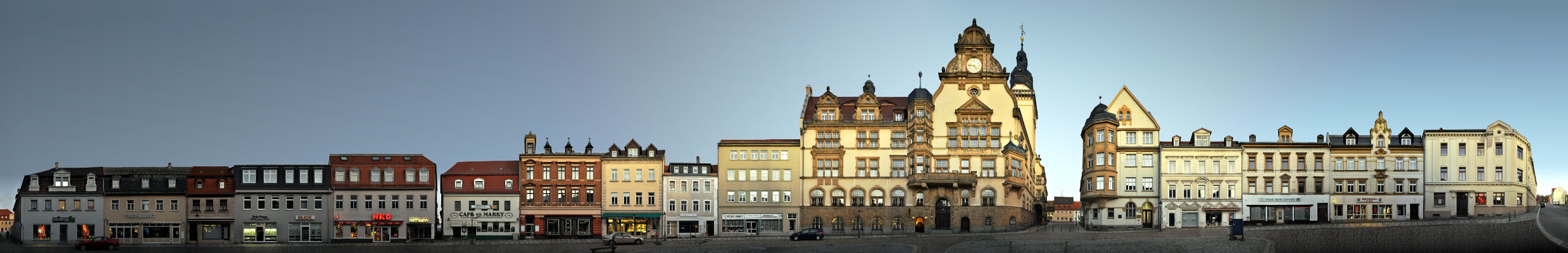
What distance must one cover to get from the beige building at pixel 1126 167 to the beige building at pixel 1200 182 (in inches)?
32.8

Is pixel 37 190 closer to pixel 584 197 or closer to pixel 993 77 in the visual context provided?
pixel 584 197

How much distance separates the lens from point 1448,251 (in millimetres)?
69312

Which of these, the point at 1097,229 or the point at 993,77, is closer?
the point at 1097,229

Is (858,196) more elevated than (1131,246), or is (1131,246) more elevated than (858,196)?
(858,196)

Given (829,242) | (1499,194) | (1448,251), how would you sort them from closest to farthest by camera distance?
(1448,251) < (829,242) < (1499,194)

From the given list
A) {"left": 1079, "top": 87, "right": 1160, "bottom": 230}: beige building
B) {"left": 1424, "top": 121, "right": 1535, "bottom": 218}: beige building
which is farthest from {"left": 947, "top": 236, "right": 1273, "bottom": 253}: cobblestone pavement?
{"left": 1424, "top": 121, "right": 1535, "bottom": 218}: beige building

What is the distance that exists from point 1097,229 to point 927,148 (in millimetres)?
13503

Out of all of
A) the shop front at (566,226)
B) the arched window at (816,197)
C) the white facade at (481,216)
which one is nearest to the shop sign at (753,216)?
the arched window at (816,197)

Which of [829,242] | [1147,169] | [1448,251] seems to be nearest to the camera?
[1448,251]

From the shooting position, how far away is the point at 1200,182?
95.5 meters

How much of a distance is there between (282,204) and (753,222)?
33631mm

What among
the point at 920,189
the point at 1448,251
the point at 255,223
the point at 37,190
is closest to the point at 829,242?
the point at 920,189

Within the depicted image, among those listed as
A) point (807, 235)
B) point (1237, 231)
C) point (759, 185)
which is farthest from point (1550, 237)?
point (759, 185)

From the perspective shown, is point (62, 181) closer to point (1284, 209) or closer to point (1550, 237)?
point (1284, 209)
